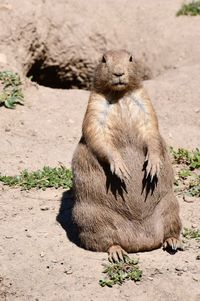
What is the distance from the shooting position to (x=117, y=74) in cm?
569

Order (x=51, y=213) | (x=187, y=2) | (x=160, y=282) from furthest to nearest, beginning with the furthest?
(x=187, y=2) < (x=51, y=213) < (x=160, y=282)

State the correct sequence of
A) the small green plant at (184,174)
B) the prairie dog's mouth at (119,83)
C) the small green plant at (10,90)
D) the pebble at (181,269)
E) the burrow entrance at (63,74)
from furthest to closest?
the burrow entrance at (63,74)
the small green plant at (10,90)
the small green plant at (184,174)
the prairie dog's mouth at (119,83)
the pebble at (181,269)

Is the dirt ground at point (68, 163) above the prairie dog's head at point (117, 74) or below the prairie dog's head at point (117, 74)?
below

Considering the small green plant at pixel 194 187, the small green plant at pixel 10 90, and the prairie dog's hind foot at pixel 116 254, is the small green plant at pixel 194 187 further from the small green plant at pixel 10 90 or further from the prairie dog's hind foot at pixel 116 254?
the small green plant at pixel 10 90

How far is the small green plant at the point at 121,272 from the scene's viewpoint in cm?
545

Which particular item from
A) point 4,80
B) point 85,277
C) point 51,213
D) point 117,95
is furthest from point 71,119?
point 85,277

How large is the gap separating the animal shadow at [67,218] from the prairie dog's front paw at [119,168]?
767 mm

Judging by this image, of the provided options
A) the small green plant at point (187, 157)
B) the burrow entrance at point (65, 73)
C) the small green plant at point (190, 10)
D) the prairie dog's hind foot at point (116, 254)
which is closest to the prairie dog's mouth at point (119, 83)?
the prairie dog's hind foot at point (116, 254)

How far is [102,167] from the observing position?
5758 mm

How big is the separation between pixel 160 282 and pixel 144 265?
0.84 ft

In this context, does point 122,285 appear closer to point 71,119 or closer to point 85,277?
point 85,277

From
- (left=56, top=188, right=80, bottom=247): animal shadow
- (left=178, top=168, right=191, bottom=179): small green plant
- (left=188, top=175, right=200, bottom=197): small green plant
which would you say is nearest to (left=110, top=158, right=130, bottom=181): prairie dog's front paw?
(left=56, top=188, right=80, bottom=247): animal shadow

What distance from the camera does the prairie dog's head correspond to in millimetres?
5691

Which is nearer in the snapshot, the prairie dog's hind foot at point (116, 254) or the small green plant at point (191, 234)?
the prairie dog's hind foot at point (116, 254)
